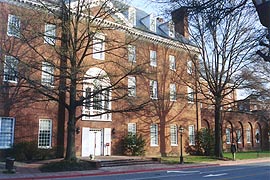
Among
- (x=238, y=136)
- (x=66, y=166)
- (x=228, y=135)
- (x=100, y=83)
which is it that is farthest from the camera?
(x=238, y=136)

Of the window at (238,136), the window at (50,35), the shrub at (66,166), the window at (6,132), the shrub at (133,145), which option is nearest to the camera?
the shrub at (66,166)

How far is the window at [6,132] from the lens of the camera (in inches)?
961

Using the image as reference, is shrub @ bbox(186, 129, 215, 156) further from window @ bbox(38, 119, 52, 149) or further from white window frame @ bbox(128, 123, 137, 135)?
window @ bbox(38, 119, 52, 149)

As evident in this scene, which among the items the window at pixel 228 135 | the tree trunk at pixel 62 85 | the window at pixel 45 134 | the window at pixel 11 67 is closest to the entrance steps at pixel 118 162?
the tree trunk at pixel 62 85

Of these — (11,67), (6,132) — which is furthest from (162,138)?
(11,67)

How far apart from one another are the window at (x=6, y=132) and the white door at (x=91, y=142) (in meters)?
6.24

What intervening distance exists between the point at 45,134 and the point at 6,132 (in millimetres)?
3242

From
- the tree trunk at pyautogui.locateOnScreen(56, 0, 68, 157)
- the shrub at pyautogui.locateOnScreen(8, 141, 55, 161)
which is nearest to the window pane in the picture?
the shrub at pyautogui.locateOnScreen(8, 141, 55, 161)

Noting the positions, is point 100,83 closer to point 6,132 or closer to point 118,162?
point 118,162

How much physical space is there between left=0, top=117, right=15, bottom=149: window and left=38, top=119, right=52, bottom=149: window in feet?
7.62

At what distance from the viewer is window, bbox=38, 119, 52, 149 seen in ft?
86.4

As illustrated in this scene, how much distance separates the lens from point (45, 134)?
87.5ft

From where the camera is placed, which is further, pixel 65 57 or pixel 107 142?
pixel 107 142

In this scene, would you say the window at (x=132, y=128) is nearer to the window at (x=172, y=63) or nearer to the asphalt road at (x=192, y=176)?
the window at (x=172, y=63)
